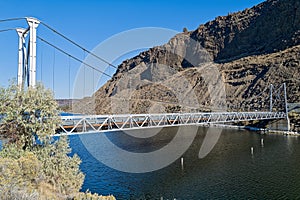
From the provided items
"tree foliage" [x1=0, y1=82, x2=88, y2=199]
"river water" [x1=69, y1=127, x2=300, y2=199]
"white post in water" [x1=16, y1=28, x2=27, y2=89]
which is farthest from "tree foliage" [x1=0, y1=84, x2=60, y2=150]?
"river water" [x1=69, y1=127, x2=300, y2=199]

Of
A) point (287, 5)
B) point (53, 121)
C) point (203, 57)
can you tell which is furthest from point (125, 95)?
point (53, 121)

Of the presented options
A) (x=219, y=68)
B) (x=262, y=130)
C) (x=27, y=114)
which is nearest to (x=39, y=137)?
(x=27, y=114)

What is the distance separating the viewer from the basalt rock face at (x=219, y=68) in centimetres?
7606

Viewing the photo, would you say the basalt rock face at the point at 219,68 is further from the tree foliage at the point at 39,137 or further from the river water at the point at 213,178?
the tree foliage at the point at 39,137

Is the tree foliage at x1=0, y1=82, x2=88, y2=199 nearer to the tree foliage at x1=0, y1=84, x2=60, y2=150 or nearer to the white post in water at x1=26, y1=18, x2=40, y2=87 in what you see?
the tree foliage at x1=0, y1=84, x2=60, y2=150

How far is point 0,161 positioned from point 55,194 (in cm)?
284

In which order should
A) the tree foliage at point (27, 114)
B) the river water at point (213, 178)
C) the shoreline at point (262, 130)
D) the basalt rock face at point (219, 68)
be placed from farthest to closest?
the basalt rock face at point (219, 68)
the shoreline at point (262, 130)
the river water at point (213, 178)
the tree foliage at point (27, 114)

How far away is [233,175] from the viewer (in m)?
22.1

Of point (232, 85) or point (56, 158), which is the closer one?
point (56, 158)

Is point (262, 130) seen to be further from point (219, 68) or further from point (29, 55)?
point (219, 68)

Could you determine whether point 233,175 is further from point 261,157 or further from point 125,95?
point 125,95

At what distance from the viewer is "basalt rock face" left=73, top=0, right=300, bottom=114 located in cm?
7606

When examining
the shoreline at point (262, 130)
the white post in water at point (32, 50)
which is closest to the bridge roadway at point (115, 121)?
the shoreline at point (262, 130)

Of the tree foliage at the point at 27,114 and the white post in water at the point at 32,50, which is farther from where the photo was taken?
the white post in water at the point at 32,50
